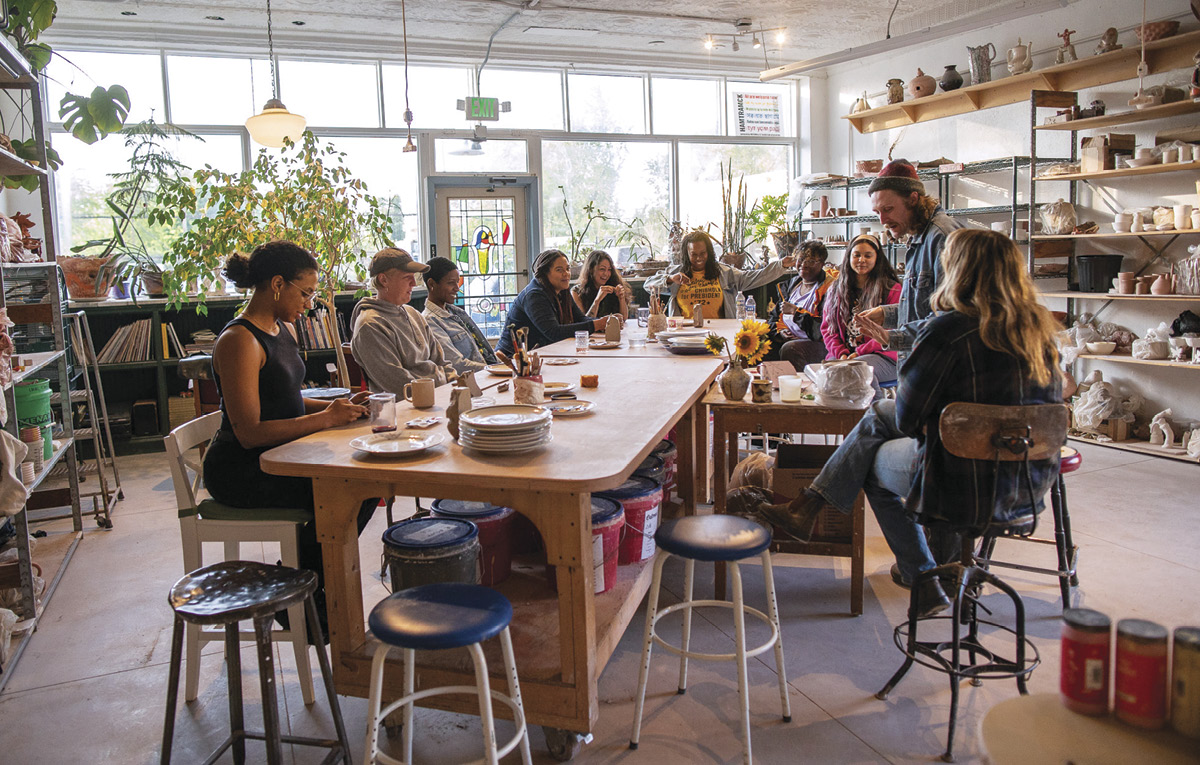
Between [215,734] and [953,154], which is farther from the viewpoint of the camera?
[953,154]

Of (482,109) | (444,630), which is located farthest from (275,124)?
(444,630)

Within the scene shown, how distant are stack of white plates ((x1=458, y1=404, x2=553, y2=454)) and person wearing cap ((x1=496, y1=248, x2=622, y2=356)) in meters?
3.06

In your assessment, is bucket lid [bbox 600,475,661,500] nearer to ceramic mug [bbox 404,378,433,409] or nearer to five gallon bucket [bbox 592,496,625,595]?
five gallon bucket [bbox 592,496,625,595]

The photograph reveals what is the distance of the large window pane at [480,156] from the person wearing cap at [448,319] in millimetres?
3701

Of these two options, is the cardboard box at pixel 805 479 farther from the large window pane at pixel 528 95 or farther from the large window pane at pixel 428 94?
the large window pane at pixel 528 95

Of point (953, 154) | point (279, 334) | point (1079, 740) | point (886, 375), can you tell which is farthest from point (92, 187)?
point (1079, 740)

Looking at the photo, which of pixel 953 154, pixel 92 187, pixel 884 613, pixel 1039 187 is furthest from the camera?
pixel 953 154

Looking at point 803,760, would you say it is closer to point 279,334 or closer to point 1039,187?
point 279,334

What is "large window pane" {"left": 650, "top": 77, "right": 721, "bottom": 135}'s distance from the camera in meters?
9.02

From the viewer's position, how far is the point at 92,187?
7.12 metres

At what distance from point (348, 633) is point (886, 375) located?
3.02 meters

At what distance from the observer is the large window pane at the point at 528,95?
835cm

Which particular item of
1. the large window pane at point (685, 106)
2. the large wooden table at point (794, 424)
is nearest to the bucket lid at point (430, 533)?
the large wooden table at point (794, 424)

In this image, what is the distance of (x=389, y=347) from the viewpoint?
3.82m
